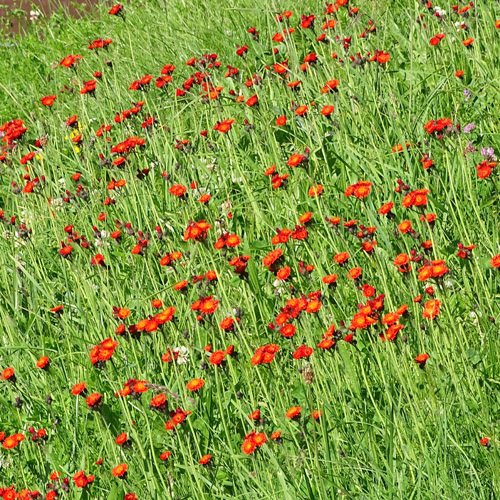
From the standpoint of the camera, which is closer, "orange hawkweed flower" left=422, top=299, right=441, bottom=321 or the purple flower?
"orange hawkweed flower" left=422, top=299, right=441, bottom=321

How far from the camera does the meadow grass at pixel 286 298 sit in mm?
1998

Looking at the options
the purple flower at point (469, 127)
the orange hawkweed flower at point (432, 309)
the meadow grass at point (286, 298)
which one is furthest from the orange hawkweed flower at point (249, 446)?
the purple flower at point (469, 127)

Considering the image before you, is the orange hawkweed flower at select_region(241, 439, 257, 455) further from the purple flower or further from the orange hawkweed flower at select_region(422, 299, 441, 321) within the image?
the purple flower

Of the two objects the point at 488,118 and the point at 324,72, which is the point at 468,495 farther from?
the point at 324,72

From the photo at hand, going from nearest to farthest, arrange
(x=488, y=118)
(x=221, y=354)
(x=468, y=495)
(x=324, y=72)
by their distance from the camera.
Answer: (x=468, y=495) < (x=221, y=354) < (x=488, y=118) < (x=324, y=72)

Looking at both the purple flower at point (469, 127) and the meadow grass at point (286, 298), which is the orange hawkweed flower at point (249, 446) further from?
the purple flower at point (469, 127)

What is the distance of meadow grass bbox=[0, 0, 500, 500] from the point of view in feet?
6.56

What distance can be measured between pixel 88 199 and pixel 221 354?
1.94m

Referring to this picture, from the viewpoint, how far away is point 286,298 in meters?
2.79

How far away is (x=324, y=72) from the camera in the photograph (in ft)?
12.7

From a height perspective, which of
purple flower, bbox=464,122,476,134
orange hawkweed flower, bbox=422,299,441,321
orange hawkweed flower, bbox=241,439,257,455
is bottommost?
orange hawkweed flower, bbox=241,439,257,455

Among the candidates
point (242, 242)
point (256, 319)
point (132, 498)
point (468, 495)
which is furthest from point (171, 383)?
point (468, 495)

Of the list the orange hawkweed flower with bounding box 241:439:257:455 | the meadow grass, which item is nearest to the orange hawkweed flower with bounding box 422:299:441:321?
the meadow grass

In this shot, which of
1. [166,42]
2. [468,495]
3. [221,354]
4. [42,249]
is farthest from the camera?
[166,42]
